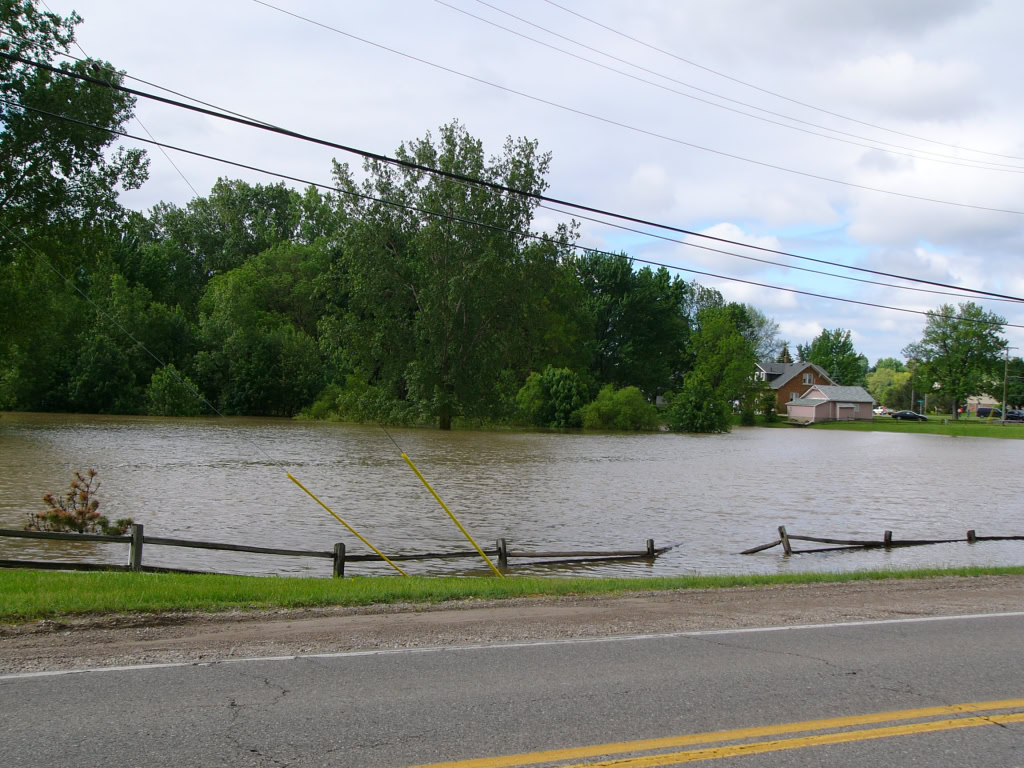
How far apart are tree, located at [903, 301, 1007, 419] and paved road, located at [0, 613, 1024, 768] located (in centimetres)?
12277

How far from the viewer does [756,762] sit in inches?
211

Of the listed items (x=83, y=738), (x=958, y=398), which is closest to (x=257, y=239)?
(x=958, y=398)

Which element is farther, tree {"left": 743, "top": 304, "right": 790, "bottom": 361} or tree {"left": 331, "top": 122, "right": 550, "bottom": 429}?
tree {"left": 743, "top": 304, "right": 790, "bottom": 361}

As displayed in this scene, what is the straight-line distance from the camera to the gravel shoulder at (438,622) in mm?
7902

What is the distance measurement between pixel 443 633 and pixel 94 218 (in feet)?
137

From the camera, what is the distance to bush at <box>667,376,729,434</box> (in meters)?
79.7

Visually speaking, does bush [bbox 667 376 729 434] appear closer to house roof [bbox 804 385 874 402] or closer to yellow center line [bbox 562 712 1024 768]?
house roof [bbox 804 385 874 402]

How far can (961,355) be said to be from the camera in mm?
119938

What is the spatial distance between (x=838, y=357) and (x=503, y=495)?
16298 centimetres

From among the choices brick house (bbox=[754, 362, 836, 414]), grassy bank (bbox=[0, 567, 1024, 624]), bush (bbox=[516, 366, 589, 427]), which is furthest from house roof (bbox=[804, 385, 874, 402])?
grassy bank (bbox=[0, 567, 1024, 624])

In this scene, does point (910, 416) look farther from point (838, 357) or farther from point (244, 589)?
point (244, 589)

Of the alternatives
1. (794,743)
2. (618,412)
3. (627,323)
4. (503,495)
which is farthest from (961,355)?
(794,743)

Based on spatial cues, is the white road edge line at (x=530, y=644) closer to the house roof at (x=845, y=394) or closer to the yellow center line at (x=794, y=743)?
the yellow center line at (x=794, y=743)

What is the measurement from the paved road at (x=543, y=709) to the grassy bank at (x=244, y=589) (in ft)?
8.36
